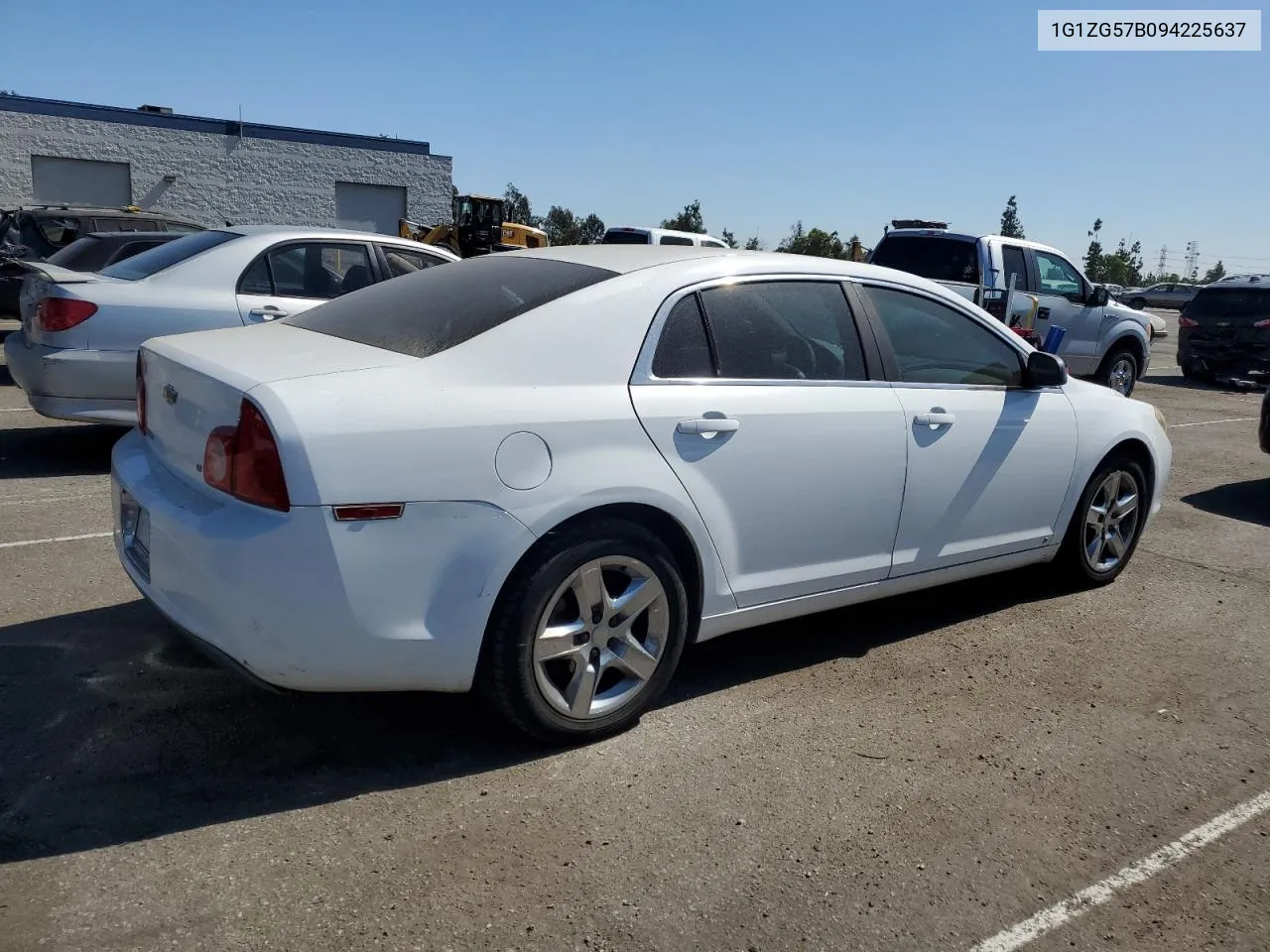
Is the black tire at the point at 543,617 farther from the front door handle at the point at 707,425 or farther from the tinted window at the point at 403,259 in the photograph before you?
the tinted window at the point at 403,259

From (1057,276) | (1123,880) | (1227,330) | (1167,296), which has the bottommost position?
(1123,880)

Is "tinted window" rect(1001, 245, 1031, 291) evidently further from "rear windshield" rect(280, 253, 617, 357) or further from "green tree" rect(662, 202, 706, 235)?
"green tree" rect(662, 202, 706, 235)

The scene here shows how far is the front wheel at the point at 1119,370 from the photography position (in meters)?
14.2

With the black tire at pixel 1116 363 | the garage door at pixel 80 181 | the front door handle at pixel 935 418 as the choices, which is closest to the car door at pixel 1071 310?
the black tire at pixel 1116 363

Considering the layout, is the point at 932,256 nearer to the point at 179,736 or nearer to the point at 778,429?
the point at 778,429

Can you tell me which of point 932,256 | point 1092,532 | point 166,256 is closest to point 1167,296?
point 932,256

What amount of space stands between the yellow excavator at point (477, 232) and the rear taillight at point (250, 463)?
29075 mm

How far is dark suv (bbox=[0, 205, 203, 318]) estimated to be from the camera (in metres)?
12.9

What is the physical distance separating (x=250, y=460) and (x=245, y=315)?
4.51 meters

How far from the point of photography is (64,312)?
680 cm

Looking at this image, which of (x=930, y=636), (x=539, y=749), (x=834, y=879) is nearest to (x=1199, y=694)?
(x=930, y=636)

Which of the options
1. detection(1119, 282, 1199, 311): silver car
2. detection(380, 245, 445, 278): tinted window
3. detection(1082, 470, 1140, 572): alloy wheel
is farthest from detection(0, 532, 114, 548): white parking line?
detection(1119, 282, 1199, 311): silver car

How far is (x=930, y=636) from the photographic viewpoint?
4.86 meters

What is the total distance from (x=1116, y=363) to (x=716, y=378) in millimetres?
12201
